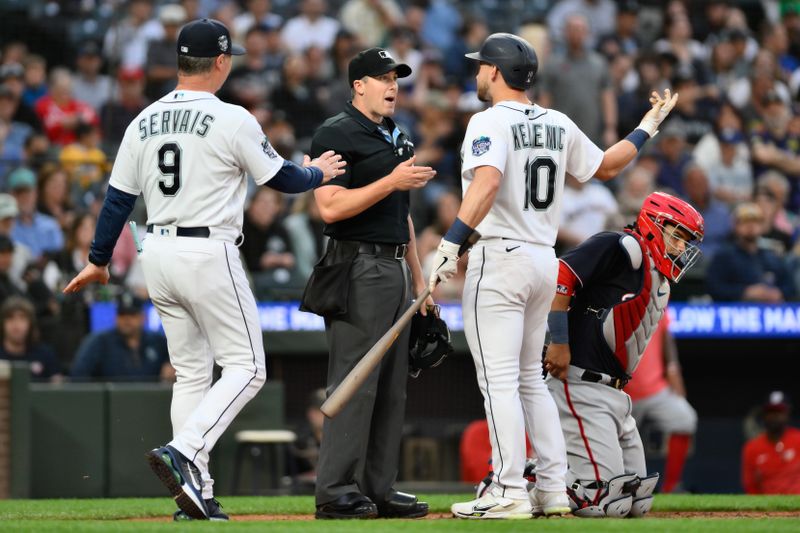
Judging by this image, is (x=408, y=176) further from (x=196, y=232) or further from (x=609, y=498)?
(x=609, y=498)

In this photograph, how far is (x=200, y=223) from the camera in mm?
5875

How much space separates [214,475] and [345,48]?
5.72 metres

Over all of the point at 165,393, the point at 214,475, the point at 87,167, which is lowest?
the point at 214,475

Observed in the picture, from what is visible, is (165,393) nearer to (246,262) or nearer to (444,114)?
(246,262)

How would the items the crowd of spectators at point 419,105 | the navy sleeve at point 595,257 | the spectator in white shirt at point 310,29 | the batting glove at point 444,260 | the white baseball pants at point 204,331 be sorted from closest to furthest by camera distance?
the white baseball pants at point 204,331 < the batting glove at point 444,260 < the navy sleeve at point 595,257 < the crowd of spectators at point 419,105 < the spectator in white shirt at point 310,29

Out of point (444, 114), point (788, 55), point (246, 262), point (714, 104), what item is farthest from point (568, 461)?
point (788, 55)

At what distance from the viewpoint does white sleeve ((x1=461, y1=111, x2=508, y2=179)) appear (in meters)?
5.98

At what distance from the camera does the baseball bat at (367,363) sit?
19.7ft

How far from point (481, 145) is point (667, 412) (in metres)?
5.49

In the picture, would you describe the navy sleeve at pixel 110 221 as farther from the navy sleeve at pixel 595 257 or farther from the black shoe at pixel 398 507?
the navy sleeve at pixel 595 257

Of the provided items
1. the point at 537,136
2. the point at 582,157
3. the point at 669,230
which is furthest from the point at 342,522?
the point at 669,230

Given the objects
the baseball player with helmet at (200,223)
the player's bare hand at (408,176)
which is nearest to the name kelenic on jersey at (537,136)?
the player's bare hand at (408,176)

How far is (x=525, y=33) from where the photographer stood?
15.2 metres

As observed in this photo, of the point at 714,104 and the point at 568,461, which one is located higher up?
the point at 714,104
